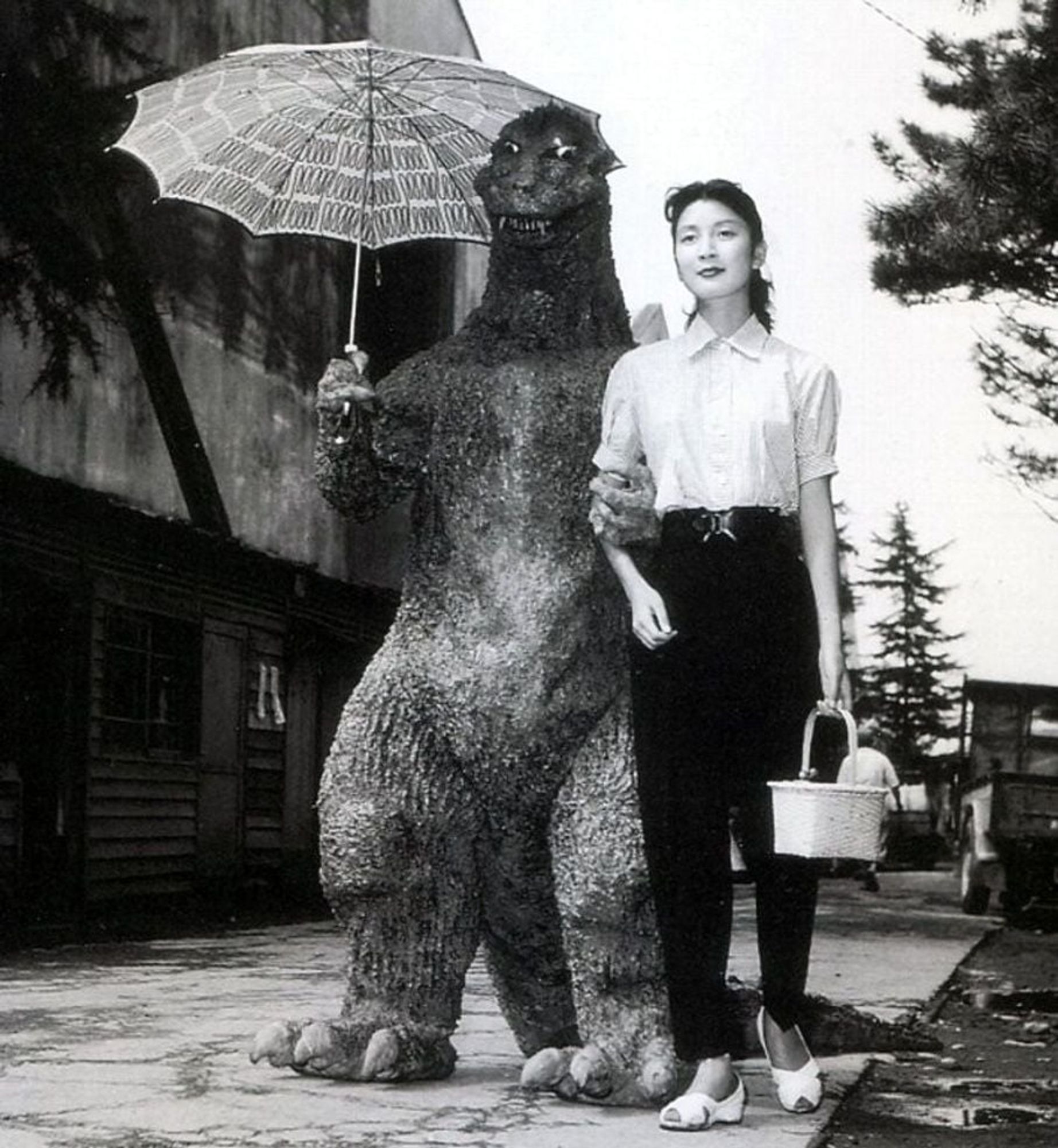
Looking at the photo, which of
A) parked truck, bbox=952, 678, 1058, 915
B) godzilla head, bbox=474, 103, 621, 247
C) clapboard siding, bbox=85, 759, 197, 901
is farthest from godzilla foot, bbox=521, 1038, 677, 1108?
parked truck, bbox=952, 678, 1058, 915

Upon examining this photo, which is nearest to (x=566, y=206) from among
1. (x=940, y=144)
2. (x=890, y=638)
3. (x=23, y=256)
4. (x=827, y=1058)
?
(x=827, y=1058)

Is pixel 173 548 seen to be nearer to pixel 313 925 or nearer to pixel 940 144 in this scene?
pixel 313 925

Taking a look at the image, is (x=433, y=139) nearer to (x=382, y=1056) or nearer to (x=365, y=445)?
(x=365, y=445)

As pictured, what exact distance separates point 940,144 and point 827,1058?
10.1 m

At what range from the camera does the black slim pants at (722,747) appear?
3.93 m

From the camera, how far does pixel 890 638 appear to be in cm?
6300

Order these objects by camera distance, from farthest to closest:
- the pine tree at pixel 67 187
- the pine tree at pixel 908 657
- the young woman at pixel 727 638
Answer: the pine tree at pixel 908 657
the pine tree at pixel 67 187
the young woman at pixel 727 638

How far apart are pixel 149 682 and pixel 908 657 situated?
51.5 metres

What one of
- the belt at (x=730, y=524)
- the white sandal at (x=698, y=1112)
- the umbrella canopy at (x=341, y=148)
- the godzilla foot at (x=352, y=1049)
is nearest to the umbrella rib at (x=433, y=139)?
the umbrella canopy at (x=341, y=148)

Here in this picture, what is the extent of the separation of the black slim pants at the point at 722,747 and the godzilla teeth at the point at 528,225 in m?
0.81

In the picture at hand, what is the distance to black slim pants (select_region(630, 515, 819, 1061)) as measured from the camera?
393 cm

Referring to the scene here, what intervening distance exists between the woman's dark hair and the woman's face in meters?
0.01

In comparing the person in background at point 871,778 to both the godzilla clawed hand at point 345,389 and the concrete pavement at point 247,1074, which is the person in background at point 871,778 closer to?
the concrete pavement at point 247,1074

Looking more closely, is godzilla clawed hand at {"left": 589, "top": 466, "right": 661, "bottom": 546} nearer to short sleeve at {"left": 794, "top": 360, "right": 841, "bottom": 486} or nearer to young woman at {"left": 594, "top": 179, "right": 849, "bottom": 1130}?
young woman at {"left": 594, "top": 179, "right": 849, "bottom": 1130}
